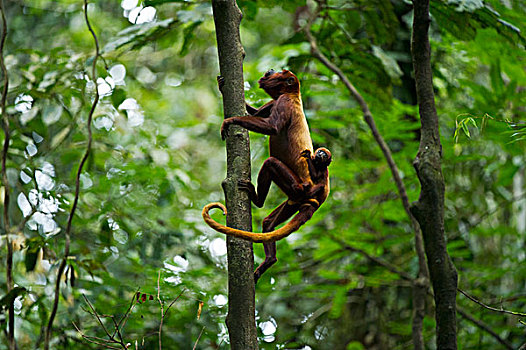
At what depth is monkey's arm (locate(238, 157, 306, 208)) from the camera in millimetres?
2740

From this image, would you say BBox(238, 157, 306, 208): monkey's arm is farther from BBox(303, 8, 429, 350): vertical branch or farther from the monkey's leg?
BBox(303, 8, 429, 350): vertical branch

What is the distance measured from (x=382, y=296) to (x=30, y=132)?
180 inches

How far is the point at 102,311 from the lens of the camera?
4645mm

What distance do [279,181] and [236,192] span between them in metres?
0.36

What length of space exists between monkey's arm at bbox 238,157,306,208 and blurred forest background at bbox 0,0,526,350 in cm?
102

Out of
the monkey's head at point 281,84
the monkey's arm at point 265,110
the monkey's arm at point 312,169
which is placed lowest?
the monkey's arm at point 312,169

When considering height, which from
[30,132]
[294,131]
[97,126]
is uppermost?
[294,131]

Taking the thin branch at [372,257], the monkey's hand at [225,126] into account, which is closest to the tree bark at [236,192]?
the monkey's hand at [225,126]

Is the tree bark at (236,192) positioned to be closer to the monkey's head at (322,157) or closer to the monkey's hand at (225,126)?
the monkey's hand at (225,126)

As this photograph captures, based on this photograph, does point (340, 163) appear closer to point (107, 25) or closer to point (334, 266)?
point (334, 266)

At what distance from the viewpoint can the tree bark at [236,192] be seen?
91.9 inches

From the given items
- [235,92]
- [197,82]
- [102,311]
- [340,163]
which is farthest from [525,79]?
[197,82]

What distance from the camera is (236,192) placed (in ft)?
8.21

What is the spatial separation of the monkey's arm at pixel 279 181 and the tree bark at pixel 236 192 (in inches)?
7.6
